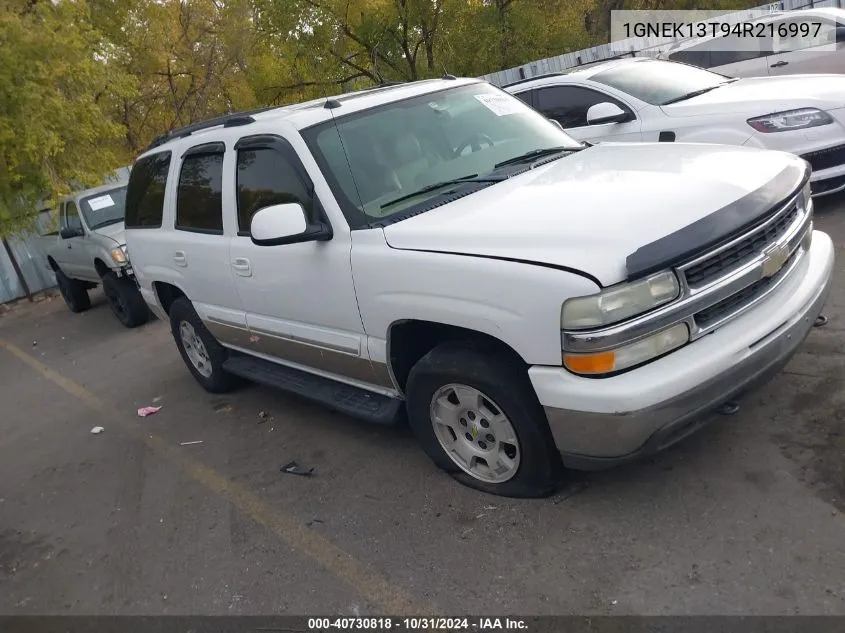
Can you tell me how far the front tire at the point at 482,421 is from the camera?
3.10 meters

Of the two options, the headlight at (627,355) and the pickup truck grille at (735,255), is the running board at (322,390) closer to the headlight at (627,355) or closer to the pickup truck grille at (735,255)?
the headlight at (627,355)

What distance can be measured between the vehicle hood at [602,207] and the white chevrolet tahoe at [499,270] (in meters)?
0.01

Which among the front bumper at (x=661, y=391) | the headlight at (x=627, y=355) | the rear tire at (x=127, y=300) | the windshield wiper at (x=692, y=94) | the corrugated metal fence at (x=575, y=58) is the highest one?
the corrugated metal fence at (x=575, y=58)

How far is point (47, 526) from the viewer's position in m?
4.41

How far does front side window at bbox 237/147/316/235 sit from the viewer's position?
3.93m

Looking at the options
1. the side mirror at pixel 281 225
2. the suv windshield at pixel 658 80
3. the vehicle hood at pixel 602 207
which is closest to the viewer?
the vehicle hood at pixel 602 207

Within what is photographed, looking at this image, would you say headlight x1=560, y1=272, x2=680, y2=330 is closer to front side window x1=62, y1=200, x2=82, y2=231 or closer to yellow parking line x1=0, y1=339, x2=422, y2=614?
yellow parking line x1=0, y1=339, x2=422, y2=614

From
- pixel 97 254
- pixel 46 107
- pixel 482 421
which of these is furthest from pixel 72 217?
pixel 482 421

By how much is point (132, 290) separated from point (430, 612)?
7.35 meters

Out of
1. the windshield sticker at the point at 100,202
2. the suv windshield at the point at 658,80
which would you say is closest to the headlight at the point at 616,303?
the suv windshield at the point at 658,80

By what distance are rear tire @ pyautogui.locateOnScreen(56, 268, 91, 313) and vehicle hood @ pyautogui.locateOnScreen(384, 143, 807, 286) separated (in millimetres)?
9092

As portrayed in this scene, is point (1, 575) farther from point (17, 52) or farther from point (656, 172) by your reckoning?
point (17, 52)

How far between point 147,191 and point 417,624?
14.1ft

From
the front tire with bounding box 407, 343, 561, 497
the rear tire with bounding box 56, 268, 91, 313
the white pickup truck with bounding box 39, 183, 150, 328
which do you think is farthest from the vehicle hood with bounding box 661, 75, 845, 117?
the rear tire with bounding box 56, 268, 91, 313
